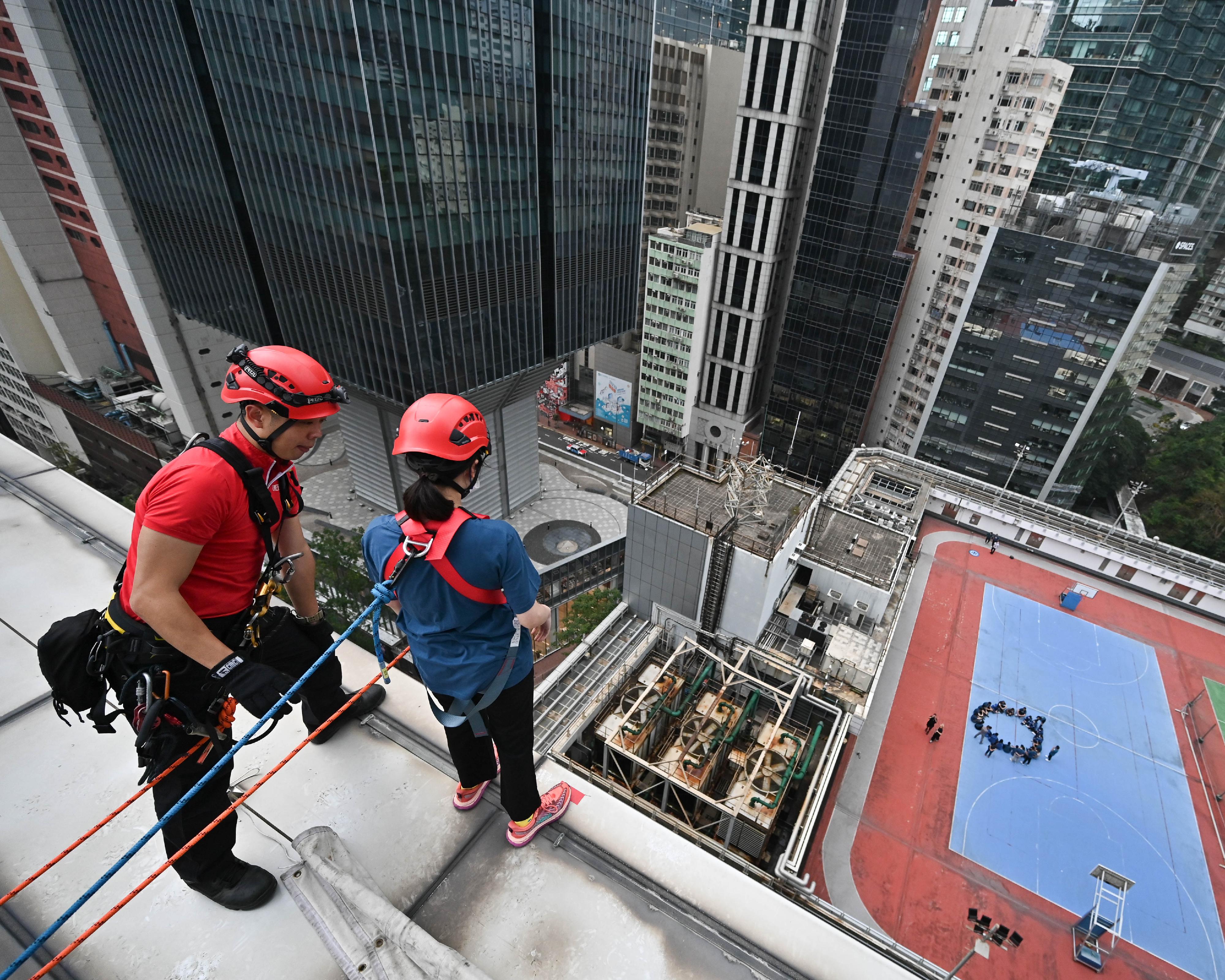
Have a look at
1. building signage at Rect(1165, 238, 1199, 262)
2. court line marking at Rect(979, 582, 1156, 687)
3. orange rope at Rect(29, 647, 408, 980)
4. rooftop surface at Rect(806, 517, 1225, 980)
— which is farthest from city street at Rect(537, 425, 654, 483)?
orange rope at Rect(29, 647, 408, 980)

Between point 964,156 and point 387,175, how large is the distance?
37906mm

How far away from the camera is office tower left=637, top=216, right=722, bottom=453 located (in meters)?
44.2

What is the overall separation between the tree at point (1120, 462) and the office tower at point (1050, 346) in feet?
16.8

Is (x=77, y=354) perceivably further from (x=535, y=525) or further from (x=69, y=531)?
(x=69, y=531)

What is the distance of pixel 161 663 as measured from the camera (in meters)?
3.99

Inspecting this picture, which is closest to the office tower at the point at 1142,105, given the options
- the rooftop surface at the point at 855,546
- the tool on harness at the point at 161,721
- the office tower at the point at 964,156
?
the office tower at the point at 964,156

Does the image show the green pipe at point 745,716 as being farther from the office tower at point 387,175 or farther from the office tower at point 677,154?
the office tower at point 677,154

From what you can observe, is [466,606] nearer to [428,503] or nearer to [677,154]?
[428,503]

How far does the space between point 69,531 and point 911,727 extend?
25015 mm

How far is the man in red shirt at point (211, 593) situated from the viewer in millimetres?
3609

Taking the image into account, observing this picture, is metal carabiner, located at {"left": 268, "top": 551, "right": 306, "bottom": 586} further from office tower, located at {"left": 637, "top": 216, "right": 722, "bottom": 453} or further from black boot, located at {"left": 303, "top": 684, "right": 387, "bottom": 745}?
office tower, located at {"left": 637, "top": 216, "right": 722, "bottom": 453}

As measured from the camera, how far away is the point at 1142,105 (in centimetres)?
5066

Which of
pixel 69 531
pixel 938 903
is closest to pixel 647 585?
pixel 938 903

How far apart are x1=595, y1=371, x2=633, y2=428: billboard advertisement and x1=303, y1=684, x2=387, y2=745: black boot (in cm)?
4813
